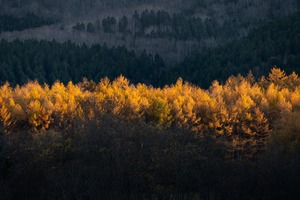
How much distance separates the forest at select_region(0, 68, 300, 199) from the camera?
2176 inches

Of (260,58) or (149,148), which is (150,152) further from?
(260,58)

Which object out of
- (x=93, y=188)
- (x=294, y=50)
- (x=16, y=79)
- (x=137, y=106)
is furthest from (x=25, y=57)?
(x=93, y=188)

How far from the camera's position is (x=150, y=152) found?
213 ft

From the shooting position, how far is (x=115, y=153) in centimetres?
6222

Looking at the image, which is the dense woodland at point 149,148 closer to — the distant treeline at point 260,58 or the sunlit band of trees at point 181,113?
the sunlit band of trees at point 181,113

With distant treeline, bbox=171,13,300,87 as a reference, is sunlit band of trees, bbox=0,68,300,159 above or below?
above

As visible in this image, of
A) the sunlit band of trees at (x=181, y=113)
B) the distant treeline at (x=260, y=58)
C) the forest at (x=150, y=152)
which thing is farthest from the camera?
the distant treeline at (x=260, y=58)

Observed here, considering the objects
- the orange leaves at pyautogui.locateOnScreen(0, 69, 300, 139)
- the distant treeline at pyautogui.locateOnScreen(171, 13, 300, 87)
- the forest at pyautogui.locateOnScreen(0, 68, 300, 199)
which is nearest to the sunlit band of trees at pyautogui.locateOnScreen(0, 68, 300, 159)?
the orange leaves at pyautogui.locateOnScreen(0, 69, 300, 139)

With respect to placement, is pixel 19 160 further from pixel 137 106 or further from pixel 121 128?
pixel 137 106

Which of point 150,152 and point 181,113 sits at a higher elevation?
point 150,152

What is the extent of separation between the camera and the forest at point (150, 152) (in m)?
55.3

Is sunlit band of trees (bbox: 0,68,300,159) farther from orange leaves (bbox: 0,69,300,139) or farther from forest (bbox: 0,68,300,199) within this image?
forest (bbox: 0,68,300,199)

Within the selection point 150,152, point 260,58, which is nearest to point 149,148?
point 150,152

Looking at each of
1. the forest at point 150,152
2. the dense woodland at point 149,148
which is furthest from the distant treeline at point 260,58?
the forest at point 150,152
